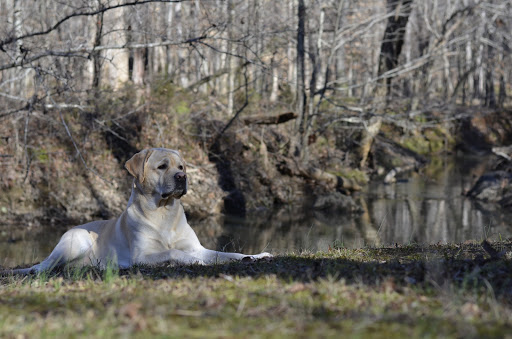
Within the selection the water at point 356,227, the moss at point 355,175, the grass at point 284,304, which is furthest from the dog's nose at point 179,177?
the moss at point 355,175

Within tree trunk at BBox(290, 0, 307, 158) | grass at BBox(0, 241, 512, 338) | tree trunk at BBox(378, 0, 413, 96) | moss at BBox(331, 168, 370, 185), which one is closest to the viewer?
grass at BBox(0, 241, 512, 338)

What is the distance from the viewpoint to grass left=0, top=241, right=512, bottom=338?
2926mm

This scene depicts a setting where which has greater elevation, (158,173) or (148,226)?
(158,173)

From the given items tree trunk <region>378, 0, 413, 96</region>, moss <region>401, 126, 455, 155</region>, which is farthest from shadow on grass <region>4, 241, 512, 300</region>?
moss <region>401, 126, 455, 155</region>

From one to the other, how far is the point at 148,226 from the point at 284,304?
14.6ft

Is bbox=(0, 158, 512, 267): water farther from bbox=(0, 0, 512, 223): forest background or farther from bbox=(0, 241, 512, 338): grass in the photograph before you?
bbox=(0, 241, 512, 338): grass

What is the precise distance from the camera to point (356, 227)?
14.8m

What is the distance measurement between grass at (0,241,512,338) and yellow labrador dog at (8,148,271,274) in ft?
8.30

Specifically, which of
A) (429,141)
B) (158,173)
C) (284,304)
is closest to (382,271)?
(284,304)

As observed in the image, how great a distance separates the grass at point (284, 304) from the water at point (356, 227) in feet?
20.2

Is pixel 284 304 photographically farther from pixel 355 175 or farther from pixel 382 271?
pixel 355 175

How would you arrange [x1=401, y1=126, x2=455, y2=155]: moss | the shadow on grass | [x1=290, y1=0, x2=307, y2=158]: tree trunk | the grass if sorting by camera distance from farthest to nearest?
[x1=401, y1=126, x2=455, y2=155]: moss → [x1=290, y1=0, x2=307, y2=158]: tree trunk → the shadow on grass → the grass

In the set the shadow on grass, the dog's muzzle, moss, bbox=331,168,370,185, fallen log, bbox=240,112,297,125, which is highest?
fallen log, bbox=240,112,297,125

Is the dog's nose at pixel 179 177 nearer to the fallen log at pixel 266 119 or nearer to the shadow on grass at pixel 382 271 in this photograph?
the shadow on grass at pixel 382 271
